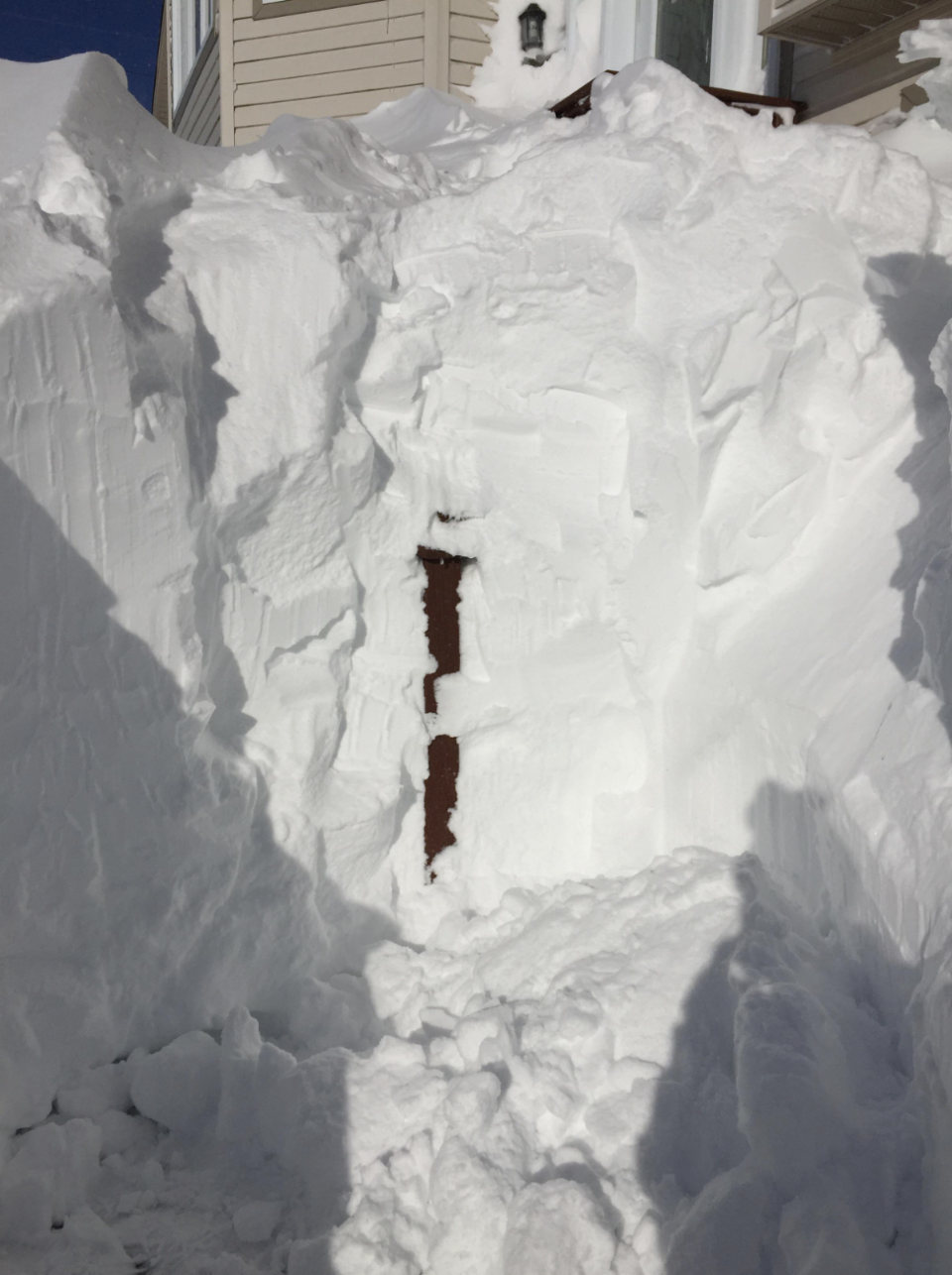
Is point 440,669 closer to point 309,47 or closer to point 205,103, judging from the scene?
point 309,47

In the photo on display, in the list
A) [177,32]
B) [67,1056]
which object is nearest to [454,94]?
[177,32]

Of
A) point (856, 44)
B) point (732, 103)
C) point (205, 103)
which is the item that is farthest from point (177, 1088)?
point (205, 103)

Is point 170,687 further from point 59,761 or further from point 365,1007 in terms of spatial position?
point 365,1007

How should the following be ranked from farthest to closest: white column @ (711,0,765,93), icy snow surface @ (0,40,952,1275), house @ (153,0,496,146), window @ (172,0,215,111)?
window @ (172,0,215,111), house @ (153,0,496,146), white column @ (711,0,765,93), icy snow surface @ (0,40,952,1275)

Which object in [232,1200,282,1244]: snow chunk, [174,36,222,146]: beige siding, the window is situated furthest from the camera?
the window

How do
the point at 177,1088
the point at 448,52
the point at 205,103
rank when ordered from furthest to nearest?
1. the point at 205,103
2. the point at 448,52
3. the point at 177,1088

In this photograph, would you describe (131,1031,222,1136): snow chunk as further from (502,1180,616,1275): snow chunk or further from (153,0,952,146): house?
(153,0,952,146): house

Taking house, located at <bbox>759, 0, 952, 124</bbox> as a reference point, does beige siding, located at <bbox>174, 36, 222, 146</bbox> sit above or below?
below

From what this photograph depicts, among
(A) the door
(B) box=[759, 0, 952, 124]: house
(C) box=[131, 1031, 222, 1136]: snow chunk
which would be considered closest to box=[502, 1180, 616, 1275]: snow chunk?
(C) box=[131, 1031, 222, 1136]: snow chunk

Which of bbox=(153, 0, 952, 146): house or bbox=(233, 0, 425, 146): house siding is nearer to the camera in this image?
bbox=(153, 0, 952, 146): house
